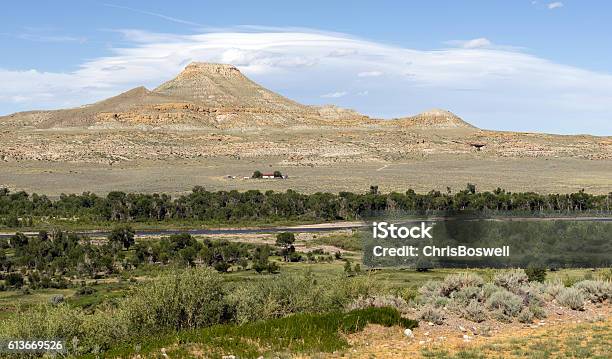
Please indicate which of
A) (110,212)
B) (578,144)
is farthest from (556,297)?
(578,144)

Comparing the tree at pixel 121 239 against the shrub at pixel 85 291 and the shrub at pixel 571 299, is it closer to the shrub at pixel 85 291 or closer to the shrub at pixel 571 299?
the shrub at pixel 85 291

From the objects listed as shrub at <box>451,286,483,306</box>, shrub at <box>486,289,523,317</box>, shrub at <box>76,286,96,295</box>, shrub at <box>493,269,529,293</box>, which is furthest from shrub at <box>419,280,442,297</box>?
shrub at <box>76,286,96,295</box>

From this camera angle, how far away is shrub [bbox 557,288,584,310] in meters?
20.1

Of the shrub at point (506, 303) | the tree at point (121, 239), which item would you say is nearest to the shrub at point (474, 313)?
the shrub at point (506, 303)

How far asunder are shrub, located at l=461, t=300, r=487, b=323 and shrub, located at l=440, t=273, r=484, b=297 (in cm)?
229

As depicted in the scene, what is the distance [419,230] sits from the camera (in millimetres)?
36156

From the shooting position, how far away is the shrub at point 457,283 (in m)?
21.1

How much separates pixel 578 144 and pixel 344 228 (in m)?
126

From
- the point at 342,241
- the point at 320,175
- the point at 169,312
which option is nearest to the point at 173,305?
the point at 169,312

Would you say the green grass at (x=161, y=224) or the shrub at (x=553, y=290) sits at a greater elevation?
the shrub at (x=553, y=290)

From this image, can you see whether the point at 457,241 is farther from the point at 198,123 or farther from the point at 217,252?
the point at 198,123

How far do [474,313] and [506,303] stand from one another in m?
1.15

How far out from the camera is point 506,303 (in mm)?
19047

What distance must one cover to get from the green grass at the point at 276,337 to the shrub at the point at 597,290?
7197 millimetres
